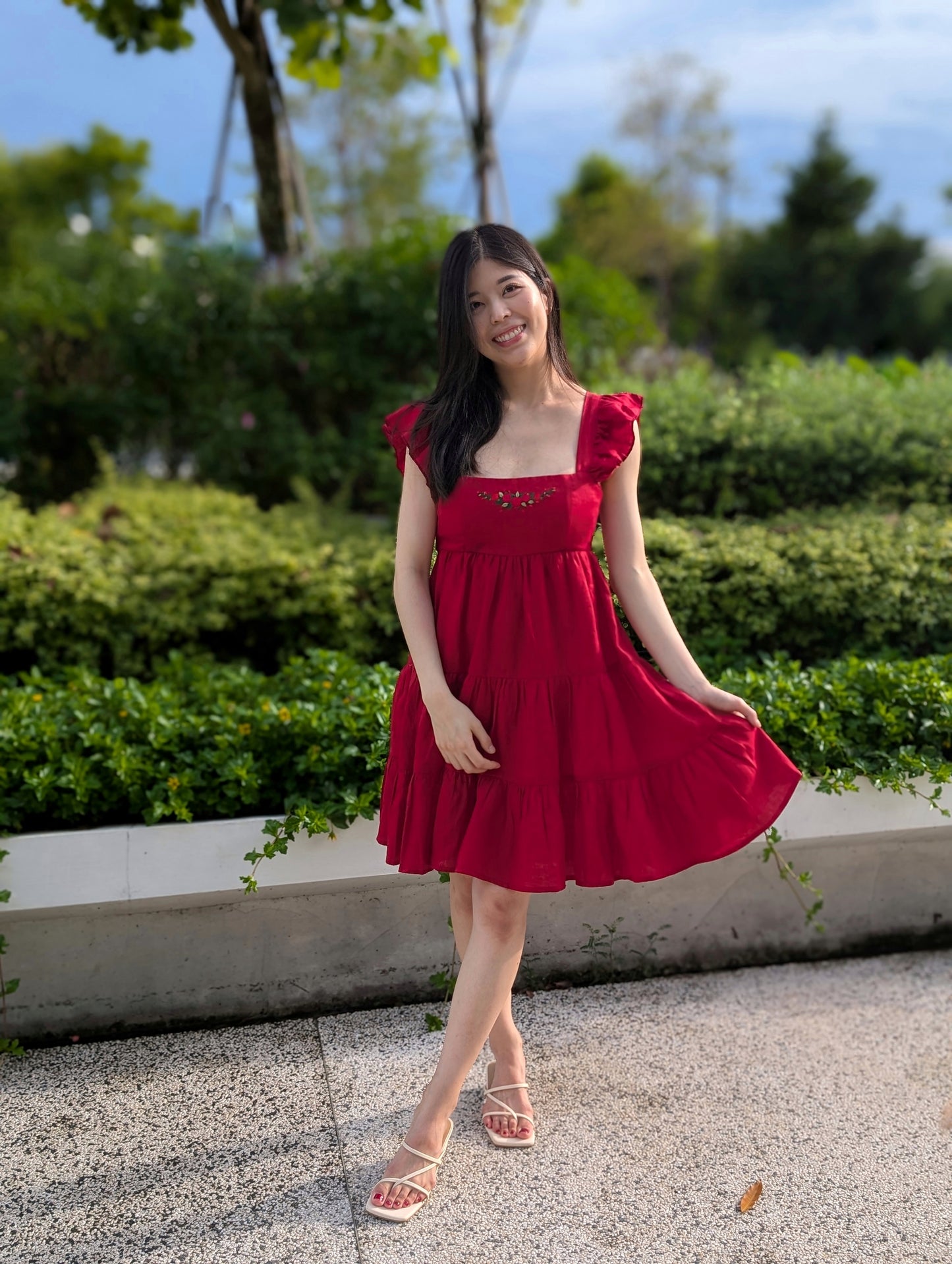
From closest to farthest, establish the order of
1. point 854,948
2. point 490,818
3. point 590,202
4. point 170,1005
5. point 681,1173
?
1. point 490,818
2. point 681,1173
3. point 170,1005
4. point 854,948
5. point 590,202

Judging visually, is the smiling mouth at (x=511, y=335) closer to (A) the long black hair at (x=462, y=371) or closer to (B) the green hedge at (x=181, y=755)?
(A) the long black hair at (x=462, y=371)

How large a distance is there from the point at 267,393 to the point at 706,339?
29.8m

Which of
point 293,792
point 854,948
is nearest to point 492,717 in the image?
point 293,792

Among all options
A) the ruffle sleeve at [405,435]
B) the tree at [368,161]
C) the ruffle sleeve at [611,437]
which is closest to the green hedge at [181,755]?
the ruffle sleeve at [405,435]

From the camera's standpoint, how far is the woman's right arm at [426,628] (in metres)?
1.83

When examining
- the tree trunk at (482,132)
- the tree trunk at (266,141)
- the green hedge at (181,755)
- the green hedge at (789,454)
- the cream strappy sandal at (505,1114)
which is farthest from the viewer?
the tree trunk at (482,132)

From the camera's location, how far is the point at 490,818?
1.86 meters

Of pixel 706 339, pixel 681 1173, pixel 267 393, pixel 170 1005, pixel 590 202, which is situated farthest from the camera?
pixel 706 339

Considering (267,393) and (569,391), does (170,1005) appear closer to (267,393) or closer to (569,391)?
(569,391)

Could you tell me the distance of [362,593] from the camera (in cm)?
352

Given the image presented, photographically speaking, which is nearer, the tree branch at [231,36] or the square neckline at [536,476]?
the square neckline at [536,476]

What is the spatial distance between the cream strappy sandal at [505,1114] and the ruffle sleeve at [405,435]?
119cm

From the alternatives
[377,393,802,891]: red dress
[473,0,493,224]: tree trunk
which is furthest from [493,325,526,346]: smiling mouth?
[473,0,493,224]: tree trunk

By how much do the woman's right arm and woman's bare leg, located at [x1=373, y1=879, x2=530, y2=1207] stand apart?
259mm
